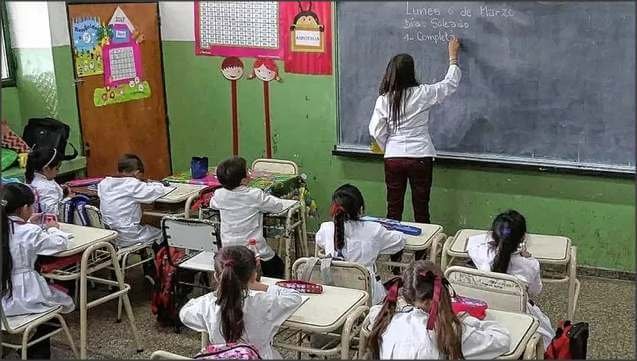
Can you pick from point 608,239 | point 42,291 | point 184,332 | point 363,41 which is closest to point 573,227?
point 608,239

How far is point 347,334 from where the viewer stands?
7.64 ft

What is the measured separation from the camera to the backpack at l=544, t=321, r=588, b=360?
8.20 feet

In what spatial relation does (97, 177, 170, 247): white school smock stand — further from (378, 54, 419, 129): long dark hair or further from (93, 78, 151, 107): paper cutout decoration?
(378, 54, 419, 129): long dark hair

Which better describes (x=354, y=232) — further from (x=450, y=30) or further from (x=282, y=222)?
(x=450, y=30)

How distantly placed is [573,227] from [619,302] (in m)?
0.55

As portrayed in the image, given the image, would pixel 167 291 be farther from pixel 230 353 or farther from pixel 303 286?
pixel 230 353

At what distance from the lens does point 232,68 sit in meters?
5.09

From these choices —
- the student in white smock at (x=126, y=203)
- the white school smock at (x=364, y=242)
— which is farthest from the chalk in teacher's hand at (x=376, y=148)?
the white school smock at (x=364, y=242)

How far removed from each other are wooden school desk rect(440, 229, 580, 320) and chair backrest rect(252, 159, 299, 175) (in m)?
1.50

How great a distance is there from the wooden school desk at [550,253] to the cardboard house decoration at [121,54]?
9.30 feet

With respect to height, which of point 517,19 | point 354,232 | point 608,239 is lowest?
point 608,239

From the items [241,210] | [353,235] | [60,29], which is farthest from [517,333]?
[60,29]

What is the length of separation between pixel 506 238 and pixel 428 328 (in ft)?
Result: 2.87

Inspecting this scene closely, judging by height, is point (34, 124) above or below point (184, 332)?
above
